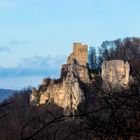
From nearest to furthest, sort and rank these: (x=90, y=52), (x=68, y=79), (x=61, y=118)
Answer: (x=61, y=118)
(x=68, y=79)
(x=90, y=52)

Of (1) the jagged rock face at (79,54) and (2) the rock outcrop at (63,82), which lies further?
(1) the jagged rock face at (79,54)

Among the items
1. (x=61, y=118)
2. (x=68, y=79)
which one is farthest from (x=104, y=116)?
(x=68, y=79)

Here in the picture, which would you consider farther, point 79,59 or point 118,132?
point 79,59

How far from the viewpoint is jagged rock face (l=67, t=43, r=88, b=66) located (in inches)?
2940

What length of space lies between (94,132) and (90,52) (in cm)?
7801

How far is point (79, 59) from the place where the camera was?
7469cm

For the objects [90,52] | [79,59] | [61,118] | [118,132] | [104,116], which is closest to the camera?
[61,118]

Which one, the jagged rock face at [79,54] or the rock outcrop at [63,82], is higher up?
the jagged rock face at [79,54]

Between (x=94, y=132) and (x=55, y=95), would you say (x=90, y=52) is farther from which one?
(x=94, y=132)

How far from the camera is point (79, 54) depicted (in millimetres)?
75875

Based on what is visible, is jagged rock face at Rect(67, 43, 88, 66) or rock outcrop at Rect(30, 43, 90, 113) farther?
jagged rock face at Rect(67, 43, 88, 66)

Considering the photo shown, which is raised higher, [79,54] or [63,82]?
[79,54]

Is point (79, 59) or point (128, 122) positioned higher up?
point (79, 59)

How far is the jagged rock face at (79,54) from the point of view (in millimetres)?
74688
